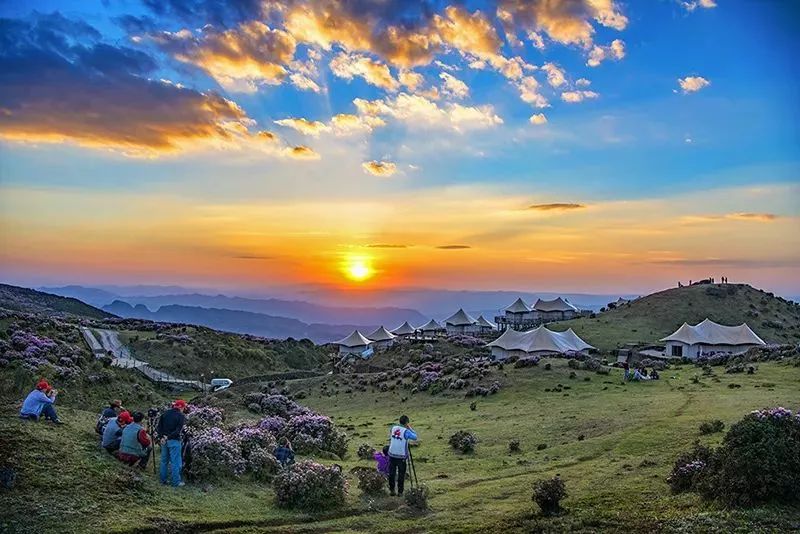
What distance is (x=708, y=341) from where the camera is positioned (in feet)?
222

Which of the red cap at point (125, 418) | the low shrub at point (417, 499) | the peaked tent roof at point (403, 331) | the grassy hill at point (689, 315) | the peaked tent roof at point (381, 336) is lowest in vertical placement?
the low shrub at point (417, 499)

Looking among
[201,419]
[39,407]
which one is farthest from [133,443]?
[201,419]

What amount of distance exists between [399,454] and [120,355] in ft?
188

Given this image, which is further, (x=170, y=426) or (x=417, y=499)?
(x=170, y=426)

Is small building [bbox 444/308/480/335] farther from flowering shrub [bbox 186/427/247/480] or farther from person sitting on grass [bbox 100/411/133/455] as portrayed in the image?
person sitting on grass [bbox 100/411/133/455]

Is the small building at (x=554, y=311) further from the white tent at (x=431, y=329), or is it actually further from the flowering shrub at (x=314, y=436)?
the flowering shrub at (x=314, y=436)

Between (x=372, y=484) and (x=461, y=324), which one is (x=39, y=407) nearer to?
(x=372, y=484)

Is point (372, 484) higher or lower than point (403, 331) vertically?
lower

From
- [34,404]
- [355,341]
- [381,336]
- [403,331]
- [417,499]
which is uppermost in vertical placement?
[403,331]

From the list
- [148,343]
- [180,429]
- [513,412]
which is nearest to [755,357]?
[513,412]

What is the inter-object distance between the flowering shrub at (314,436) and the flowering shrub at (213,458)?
6.33m

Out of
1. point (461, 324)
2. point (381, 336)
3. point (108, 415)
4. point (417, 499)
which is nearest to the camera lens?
point (417, 499)

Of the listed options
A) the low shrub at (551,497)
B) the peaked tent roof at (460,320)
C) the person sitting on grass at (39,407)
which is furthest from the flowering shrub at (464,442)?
the peaked tent roof at (460,320)

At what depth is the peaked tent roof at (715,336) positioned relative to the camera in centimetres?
6762
